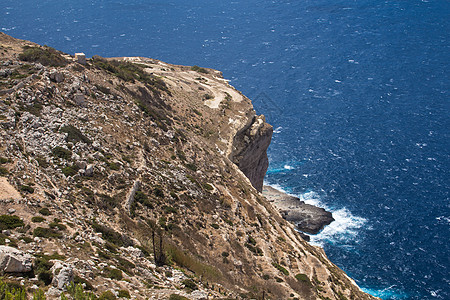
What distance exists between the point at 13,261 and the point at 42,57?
39.5 metres

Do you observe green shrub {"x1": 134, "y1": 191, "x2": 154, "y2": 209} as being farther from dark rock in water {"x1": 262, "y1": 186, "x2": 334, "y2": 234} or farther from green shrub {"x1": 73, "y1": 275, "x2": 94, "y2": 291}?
dark rock in water {"x1": 262, "y1": 186, "x2": 334, "y2": 234}

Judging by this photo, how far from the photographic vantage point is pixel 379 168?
109 meters

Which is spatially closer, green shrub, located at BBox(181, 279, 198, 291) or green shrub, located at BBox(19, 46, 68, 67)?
green shrub, located at BBox(181, 279, 198, 291)

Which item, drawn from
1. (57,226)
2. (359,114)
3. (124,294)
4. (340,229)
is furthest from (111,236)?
(359,114)

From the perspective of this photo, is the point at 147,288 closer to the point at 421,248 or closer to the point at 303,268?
the point at 303,268

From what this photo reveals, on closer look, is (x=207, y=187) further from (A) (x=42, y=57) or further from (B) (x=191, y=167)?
(A) (x=42, y=57)

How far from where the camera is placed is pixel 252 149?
87250 mm

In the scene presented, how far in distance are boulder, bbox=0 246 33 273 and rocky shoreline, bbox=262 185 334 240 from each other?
240 feet

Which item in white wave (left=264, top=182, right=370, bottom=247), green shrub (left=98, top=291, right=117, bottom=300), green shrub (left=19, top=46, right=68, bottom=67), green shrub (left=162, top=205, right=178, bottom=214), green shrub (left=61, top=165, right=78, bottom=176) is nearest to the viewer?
green shrub (left=98, top=291, right=117, bottom=300)

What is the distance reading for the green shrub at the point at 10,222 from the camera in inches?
1112

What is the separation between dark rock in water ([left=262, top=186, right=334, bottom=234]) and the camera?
9669 centimetres

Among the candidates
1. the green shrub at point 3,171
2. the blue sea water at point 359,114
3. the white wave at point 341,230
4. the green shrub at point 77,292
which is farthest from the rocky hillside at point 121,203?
the blue sea water at point 359,114

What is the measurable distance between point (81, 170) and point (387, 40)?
16124 centimetres

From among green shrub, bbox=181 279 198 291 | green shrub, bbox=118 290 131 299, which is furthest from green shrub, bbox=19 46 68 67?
green shrub, bbox=118 290 131 299
